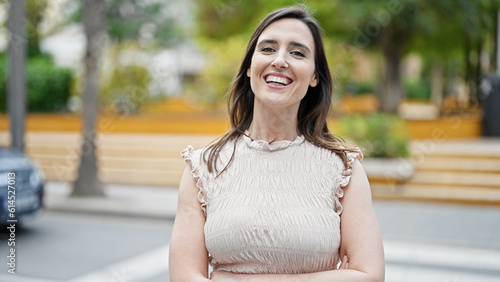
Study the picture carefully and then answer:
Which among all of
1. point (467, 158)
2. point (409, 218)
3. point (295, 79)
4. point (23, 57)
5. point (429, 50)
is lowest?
point (409, 218)

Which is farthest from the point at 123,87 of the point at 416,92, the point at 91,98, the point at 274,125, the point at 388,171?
the point at 416,92

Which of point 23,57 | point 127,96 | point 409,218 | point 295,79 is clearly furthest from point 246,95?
point 127,96

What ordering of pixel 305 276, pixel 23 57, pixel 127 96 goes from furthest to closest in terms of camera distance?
pixel 127 96 → pixel 23 57 → pixel 305 276

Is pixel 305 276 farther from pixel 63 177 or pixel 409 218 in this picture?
pixel 63 177

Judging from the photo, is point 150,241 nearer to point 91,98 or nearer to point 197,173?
point 91,98

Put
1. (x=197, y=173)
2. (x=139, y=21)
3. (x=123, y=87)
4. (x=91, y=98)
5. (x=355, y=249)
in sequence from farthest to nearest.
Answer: (x=139, y=21) < (x=123, y=87) < (x=91, y=98) < (x=197, y=173) < (x=355, y=249)

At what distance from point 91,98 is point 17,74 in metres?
1.23

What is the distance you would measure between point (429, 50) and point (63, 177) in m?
12.2

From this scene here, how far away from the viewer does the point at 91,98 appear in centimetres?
1009

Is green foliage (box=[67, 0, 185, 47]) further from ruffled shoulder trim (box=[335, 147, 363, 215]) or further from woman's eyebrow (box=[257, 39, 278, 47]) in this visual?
ruffled shoulder trim (box=[335, 147, 363, 215])

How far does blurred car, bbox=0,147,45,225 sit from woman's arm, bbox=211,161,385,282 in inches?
229

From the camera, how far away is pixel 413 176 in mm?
10336

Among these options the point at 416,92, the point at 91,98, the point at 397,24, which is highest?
the point at 397,24

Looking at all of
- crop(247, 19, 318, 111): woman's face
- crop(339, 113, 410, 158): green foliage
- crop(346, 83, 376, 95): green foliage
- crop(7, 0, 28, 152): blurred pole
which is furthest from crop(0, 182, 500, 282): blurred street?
crop(346, 83, 376, 95): green foliage
